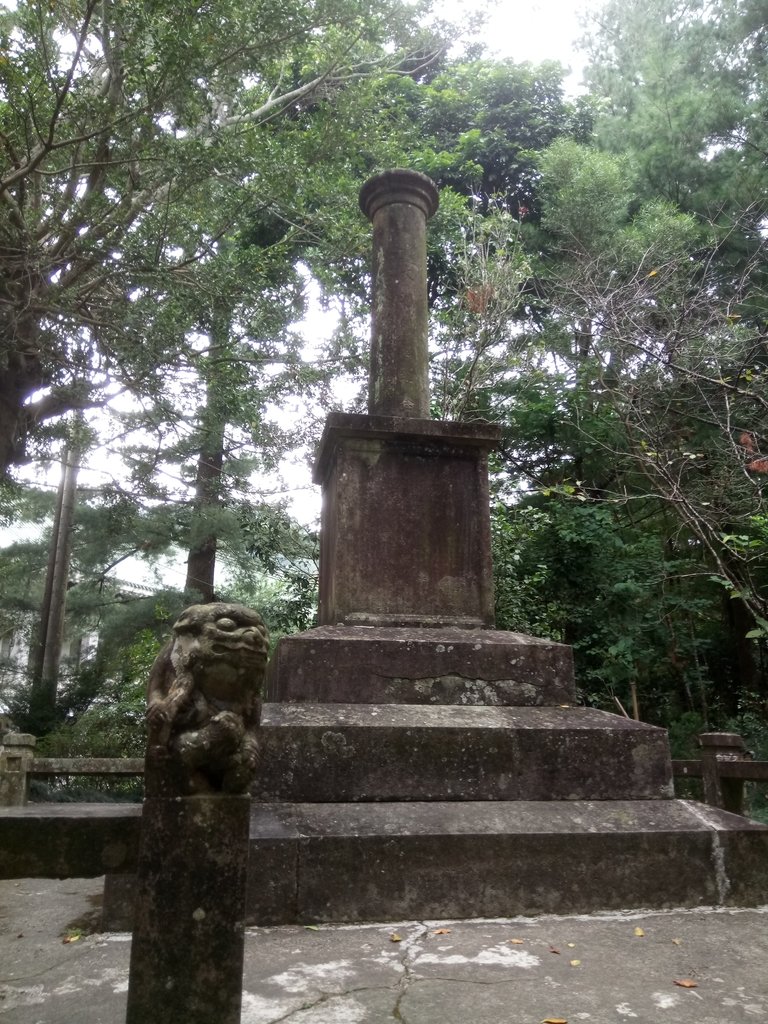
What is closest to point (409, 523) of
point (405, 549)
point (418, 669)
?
point (405, 549)

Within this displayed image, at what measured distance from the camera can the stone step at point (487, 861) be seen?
309 centimetres

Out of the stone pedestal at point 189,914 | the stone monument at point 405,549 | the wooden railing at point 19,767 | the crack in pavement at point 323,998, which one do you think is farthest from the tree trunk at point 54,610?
the stone pedestal at point 189,914

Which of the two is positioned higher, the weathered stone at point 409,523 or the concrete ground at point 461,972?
the weathered stone at point 409,523

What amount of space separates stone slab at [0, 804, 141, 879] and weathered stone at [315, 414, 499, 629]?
2.75 m

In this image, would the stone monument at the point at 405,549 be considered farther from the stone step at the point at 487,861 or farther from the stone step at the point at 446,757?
the stone step at the point at 487,861

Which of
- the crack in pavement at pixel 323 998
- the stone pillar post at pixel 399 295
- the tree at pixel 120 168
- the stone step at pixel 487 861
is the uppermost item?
the tree at pixel 120 168

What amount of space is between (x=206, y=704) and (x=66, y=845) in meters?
0.49

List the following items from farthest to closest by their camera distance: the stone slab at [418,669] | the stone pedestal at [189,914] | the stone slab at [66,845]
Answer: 1. the stone slab at [418,669]
2. the stone slab at [66,845]
3. the stone pedestal at [189,914]

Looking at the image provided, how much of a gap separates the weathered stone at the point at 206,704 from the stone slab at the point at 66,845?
0.17m

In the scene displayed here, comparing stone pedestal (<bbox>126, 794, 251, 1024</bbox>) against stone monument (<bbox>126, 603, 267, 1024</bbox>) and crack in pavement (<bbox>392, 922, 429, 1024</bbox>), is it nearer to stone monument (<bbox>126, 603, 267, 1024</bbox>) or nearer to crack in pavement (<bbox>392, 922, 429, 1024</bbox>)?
stone monument (<bbox>126, 603, 267, 1024</bbox>)

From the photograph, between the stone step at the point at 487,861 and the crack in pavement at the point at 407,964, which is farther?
the stone step at the point at 487,861

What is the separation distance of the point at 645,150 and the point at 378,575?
39.9 ft

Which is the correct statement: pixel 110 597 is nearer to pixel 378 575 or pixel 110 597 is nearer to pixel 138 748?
pixel 138 748

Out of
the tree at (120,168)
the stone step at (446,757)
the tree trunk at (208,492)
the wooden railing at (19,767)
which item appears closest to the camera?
the stone step at (446,757)
